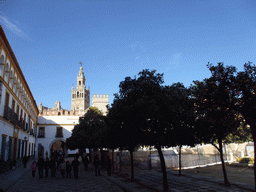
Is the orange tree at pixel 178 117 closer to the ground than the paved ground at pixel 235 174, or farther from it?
farther from it

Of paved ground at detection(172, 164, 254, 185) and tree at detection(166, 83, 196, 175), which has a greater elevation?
tree at detection(166, 83, 196, 175)

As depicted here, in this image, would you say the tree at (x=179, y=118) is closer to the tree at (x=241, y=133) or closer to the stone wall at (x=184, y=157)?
the tree at (x=241, y=133)

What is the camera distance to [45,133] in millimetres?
42406

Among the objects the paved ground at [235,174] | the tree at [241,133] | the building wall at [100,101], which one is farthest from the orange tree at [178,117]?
the building wall at [100,101]

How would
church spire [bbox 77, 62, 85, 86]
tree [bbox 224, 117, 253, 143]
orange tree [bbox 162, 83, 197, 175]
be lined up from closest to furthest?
tree [bbox 224, 117, 253, 143], orange tree [bbox 162, 83, 197, 175], church spire [bbox 77, 62, 85, 86]

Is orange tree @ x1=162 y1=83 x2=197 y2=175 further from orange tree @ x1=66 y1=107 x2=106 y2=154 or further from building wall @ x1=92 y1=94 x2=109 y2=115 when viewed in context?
building wall @ x1=92 y1=94 x2=109 y2=115

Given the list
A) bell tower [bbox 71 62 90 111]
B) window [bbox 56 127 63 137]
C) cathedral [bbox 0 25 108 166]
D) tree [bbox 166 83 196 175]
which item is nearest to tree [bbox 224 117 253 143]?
tree [bbox 166 83 196 175]

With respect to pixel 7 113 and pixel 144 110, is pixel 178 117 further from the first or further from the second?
pixel 7 113

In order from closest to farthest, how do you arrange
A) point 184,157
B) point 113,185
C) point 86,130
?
point 113,185, point 184,157, point 86,130

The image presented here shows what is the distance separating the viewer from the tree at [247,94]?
5879 mm

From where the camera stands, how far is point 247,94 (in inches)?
234

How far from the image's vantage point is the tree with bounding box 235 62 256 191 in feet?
19.3

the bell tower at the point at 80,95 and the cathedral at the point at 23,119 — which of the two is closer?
the cathedral at the point at 23,119

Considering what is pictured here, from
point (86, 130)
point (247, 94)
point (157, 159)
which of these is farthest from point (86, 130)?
point (247, 94)
